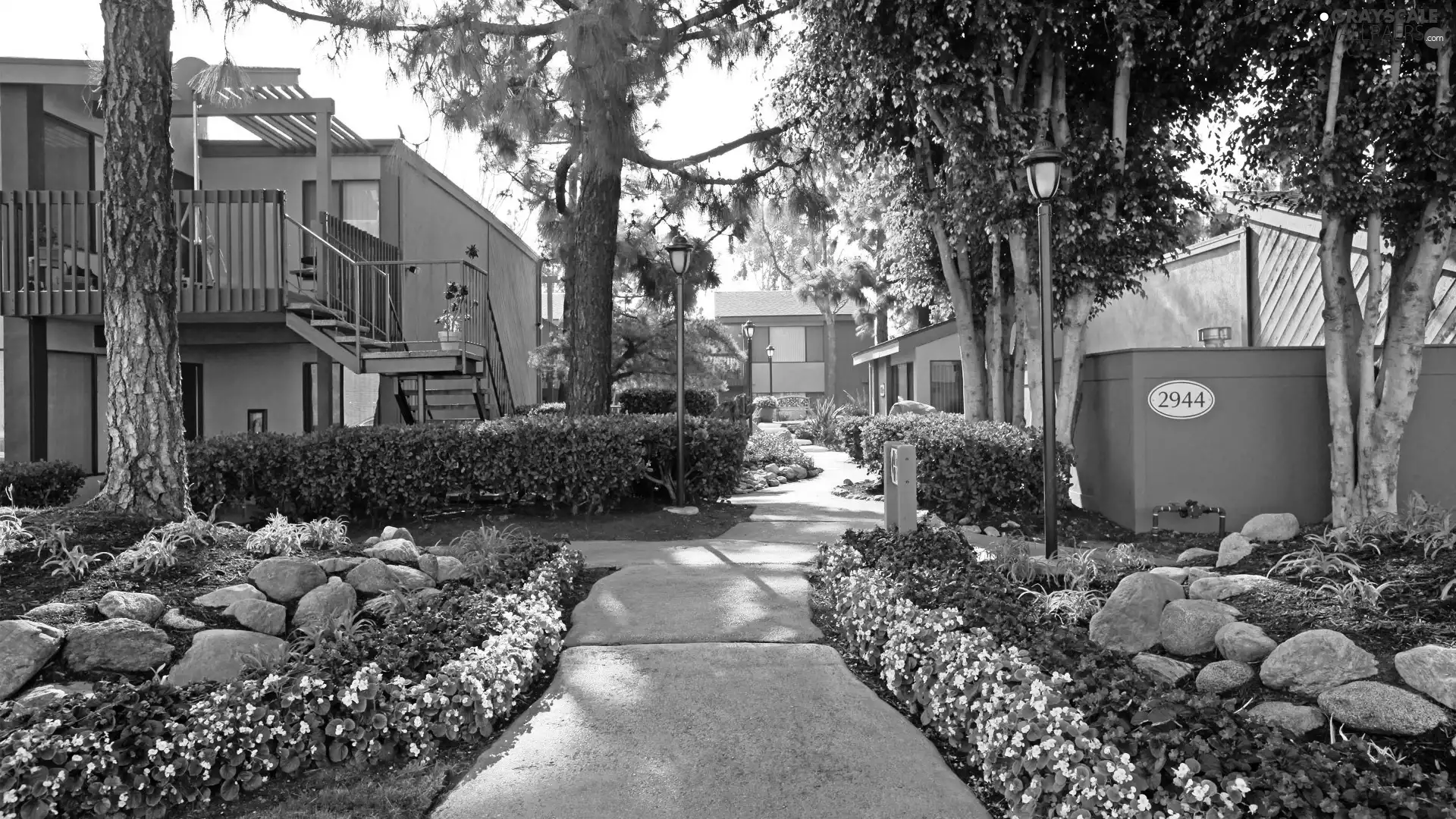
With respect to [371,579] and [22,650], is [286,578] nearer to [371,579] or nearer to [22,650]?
[371,579]

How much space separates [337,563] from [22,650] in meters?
1.76

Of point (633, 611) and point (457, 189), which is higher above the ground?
point (457, 189)

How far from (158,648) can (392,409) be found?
37.1 ft

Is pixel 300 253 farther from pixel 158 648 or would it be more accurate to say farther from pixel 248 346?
pixel 158 648

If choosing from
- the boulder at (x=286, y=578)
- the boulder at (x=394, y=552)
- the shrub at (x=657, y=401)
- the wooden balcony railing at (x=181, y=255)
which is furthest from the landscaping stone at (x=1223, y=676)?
the shrub at (x=657, y=401)

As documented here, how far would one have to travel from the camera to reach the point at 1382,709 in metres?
3.69

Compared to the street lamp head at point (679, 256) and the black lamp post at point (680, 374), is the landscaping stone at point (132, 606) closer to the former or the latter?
the black lamp post at point (680, 374)

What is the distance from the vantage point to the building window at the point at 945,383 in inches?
897

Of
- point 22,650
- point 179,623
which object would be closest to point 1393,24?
point 179,623

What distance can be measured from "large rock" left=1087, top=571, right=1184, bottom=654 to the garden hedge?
1.10 ft

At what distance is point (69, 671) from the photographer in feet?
13.8

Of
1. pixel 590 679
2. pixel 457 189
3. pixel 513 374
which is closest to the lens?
pixel 590 679

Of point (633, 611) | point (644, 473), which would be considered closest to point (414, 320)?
point (644, 473)

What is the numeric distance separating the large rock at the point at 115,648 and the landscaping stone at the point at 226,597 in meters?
0.47
